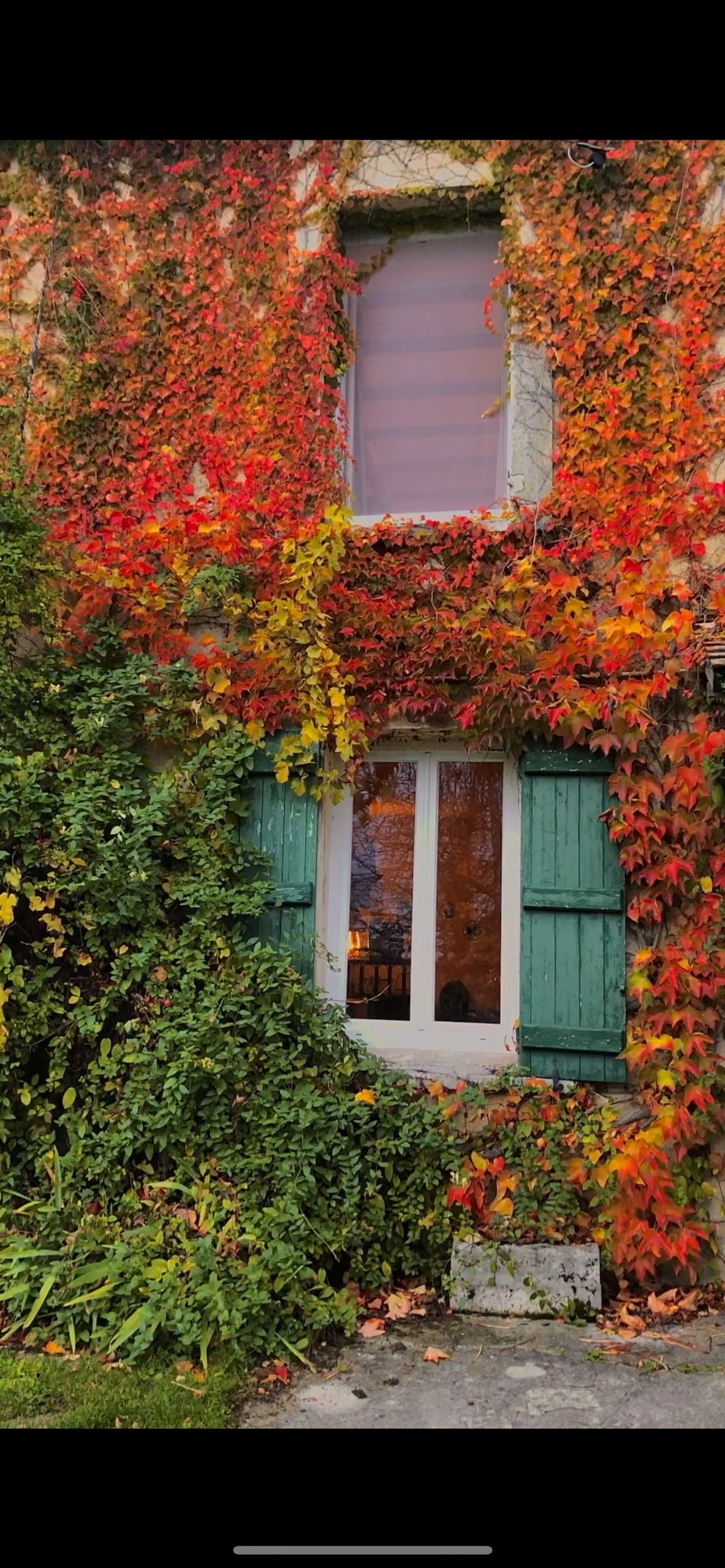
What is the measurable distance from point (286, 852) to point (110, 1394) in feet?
7.60

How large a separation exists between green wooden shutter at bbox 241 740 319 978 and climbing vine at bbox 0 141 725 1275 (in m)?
0.15

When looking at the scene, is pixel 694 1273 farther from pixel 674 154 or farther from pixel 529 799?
pixel 674 154

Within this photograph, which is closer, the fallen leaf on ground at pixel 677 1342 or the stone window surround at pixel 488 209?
the fallen leaf on ground at pixel 677 1342

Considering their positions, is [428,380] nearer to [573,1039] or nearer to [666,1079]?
[573,1039]

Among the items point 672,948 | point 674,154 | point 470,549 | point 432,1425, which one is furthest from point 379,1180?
point 674,154

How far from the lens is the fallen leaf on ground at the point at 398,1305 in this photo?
388 cm

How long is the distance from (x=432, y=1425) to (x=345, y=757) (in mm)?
2621

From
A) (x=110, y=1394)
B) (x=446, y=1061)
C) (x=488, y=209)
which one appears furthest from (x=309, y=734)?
(x=488, y=209)

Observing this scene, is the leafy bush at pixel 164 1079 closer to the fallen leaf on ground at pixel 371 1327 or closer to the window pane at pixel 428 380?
the fallen leaf on ground at pixel 371 1327

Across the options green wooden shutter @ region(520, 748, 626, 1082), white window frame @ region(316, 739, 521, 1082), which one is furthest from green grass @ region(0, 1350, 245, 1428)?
green wooden shutter @ region(520, 748, 626, 1082)

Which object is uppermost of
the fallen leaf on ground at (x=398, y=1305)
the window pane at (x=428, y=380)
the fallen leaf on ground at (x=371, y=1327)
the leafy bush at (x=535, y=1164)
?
the window pane at (x=428, y=380)

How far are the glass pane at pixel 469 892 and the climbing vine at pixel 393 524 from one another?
33 centimetres

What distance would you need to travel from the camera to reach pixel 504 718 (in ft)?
15.0

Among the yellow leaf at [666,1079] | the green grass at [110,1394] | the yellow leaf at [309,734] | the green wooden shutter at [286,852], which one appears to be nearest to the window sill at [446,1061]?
the green wooden shutter at [286,852]
